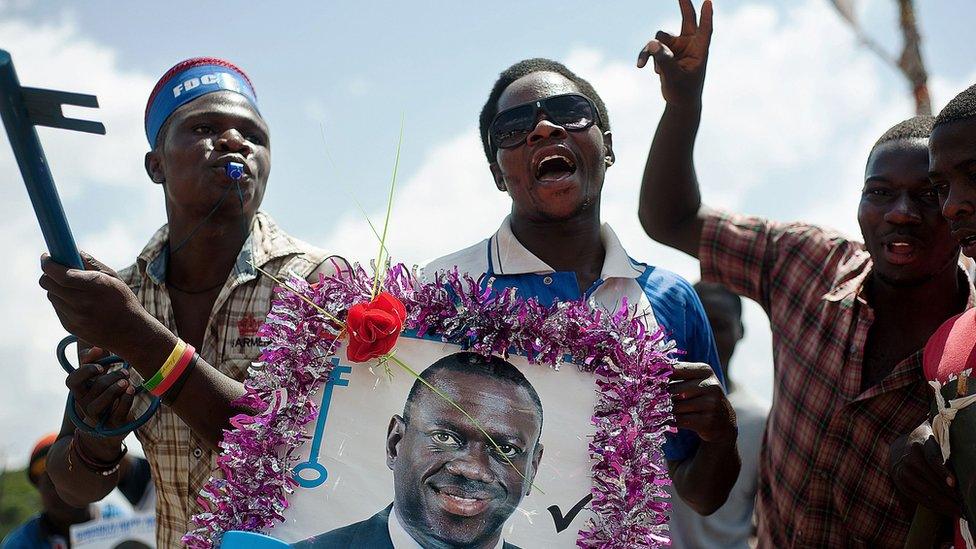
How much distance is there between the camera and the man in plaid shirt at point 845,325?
367 cm

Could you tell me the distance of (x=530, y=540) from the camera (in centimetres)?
276

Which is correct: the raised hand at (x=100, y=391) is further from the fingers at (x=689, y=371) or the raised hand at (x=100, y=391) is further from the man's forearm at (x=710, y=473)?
the man's forearm at (x=710, y=473)

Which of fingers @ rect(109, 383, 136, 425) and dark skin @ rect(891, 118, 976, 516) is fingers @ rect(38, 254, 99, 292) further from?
dark skin @ rect(891, 118, 976, 516)

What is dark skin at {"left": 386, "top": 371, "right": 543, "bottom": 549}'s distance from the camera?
9.07 feet

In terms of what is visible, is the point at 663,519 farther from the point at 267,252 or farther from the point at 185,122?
the point at 185,122

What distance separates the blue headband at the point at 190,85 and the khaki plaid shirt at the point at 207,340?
1.72 ft

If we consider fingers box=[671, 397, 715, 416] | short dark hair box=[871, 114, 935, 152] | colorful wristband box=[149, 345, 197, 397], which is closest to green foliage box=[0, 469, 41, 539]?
colorful wristband box=[149, 345, 197, 397]

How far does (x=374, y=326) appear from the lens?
276cm

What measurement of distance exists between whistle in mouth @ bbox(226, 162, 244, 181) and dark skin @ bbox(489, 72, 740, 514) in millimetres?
892

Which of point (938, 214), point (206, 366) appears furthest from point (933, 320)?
point (206, 366)

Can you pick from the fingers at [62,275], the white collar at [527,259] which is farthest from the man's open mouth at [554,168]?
the fingers at [62,275]

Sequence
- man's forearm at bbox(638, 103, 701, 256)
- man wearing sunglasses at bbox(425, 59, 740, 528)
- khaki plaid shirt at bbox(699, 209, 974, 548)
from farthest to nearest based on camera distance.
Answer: man's forearm at bbox(638, 103, 701, 256) < khaki plaid shirt at bbox(699, 209, 974, 548) < man wearing sunglasses at bbox(425, 59, 740, 528)

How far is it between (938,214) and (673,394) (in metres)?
1.52

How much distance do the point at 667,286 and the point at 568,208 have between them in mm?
405
